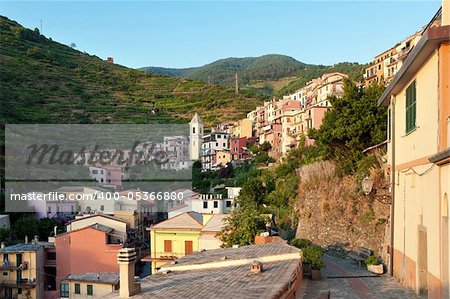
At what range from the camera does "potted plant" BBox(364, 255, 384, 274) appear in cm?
1404

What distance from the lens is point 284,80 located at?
15775cm

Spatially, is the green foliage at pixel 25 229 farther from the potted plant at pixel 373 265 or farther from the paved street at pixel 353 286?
the potted plant at pixel 373 265

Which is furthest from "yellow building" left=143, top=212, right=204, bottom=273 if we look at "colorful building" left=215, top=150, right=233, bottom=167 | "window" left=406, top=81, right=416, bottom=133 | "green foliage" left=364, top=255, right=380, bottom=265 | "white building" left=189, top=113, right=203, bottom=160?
"white building" left=189, top=113, right=203, bottom=160

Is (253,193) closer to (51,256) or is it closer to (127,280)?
(51,256)

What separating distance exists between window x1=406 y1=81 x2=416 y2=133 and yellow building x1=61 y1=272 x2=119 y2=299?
1968 centimetres

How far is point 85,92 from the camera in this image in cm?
10262

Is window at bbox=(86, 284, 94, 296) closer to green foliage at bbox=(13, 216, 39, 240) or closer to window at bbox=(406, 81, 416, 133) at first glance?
green foliage at bbox=(13, 216, 39, 240)

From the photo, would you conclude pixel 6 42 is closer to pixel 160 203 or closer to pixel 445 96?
pixel 160 203

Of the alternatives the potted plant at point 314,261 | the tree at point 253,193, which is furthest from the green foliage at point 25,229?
Result: the potted plant at point 314,261

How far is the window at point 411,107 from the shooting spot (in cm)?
1026

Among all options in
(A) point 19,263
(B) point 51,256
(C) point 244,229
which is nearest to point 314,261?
(C) point 244,229

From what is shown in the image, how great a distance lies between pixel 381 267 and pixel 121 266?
335 inches

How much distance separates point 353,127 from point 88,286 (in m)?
17.3

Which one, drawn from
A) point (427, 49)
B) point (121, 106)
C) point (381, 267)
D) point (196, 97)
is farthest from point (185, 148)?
point (427, 49)
